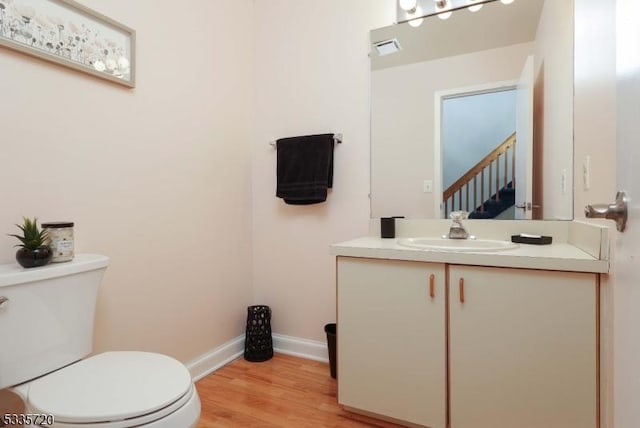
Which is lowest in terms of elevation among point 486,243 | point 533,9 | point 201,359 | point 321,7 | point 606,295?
point 201,359

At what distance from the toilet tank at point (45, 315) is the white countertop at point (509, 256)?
0.97 metres

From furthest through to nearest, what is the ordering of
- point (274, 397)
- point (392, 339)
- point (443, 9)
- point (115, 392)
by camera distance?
point (443, 9)
point (274, 397)
point (392, 339)
point (115, 392)

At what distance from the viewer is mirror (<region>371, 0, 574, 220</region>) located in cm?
165

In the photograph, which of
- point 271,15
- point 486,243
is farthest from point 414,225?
point 271,15

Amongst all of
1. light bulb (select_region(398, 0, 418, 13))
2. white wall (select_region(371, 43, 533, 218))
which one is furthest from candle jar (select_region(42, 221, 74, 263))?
light bulb (select_region(398, 0, 418, 13))

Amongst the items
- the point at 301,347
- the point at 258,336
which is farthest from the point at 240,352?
the point at 301,347

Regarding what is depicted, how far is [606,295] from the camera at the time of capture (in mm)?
1113

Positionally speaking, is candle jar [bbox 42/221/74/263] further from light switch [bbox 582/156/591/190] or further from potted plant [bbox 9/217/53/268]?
light switch [bbox 582/156/591/190]

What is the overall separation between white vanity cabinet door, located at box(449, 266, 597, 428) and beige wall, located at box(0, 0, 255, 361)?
1.35 metres

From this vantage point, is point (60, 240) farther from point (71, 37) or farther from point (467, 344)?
point (467, 344)

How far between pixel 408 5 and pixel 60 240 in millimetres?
1966

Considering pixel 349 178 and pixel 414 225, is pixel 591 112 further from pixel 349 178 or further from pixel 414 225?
pixel 349 178

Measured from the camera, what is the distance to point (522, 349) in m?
1.24

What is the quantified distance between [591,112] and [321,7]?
5.17 ft
